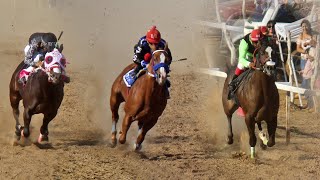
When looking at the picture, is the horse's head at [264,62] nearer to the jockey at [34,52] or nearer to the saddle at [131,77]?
the saddle at [131,77]

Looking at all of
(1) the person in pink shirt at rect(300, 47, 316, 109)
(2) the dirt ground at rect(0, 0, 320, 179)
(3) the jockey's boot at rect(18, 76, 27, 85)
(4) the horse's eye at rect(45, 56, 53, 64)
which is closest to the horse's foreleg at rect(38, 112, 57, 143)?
(2) the dirt ground at rect(0, 0, 320, 179)

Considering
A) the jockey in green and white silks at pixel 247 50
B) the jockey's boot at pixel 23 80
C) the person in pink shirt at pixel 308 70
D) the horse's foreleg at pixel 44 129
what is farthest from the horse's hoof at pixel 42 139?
the person in pink shirt at pixel 308 70

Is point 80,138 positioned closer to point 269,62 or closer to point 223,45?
point 269,62

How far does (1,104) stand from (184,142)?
549 centimetres

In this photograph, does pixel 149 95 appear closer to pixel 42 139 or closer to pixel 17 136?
pixel 42 139

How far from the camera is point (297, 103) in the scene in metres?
17.8

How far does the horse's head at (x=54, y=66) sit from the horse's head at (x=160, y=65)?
5.86 ft

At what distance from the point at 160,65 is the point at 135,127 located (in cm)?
403

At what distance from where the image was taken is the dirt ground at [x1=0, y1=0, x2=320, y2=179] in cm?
1102

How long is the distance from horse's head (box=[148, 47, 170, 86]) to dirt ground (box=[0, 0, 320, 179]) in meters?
1.49

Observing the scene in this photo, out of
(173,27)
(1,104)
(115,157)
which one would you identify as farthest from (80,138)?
(173,27)

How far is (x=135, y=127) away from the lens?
1473 centimetres

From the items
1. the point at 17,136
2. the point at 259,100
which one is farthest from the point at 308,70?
the point at 17,136

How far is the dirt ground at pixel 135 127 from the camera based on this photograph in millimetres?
11016
